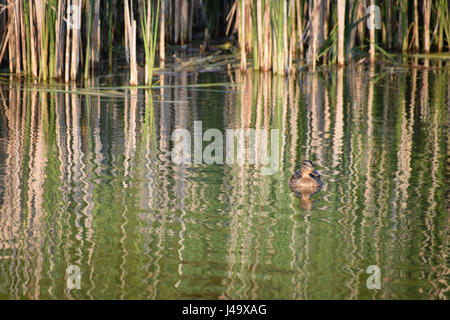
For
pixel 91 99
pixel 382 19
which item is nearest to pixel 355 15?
pixel 382 19

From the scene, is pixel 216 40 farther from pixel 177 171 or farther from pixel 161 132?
pixel 177 171

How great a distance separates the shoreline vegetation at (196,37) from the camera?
32.5 ft

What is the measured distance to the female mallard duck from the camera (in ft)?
17.3

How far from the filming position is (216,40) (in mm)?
15234

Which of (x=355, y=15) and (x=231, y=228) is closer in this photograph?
(x=231, y=228)

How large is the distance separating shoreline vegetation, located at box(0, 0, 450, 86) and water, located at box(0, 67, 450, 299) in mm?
1596

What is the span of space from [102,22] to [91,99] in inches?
99.4
